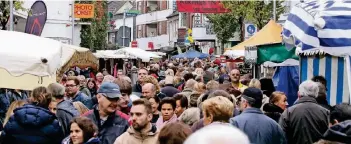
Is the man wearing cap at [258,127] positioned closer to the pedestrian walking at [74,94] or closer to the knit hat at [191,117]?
the knit hat at [191,117]

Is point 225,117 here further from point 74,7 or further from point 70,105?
point 74,7

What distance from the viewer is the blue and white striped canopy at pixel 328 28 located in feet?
28.7

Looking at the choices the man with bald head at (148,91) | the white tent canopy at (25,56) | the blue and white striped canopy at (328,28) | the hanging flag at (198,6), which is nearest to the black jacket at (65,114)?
the white tent canopy at (25,56)

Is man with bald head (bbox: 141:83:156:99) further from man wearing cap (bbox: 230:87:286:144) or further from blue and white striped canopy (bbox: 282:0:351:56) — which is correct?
man wearing cap (bbox: 230:87:286:144)

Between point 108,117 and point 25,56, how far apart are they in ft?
7.09

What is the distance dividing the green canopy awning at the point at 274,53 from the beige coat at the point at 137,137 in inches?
323

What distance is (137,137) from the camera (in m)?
7.17

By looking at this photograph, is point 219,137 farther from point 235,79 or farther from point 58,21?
point 58,21

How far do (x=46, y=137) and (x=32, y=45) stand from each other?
235 centimetres

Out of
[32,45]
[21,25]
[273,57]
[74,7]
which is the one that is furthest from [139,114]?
[74,7]

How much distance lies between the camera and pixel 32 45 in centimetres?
1030

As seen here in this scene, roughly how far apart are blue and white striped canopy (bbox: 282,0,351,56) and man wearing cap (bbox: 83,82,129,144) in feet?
7.70

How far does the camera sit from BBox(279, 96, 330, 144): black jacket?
30.1 feet

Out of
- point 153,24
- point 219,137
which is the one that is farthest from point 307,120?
point 153,24
